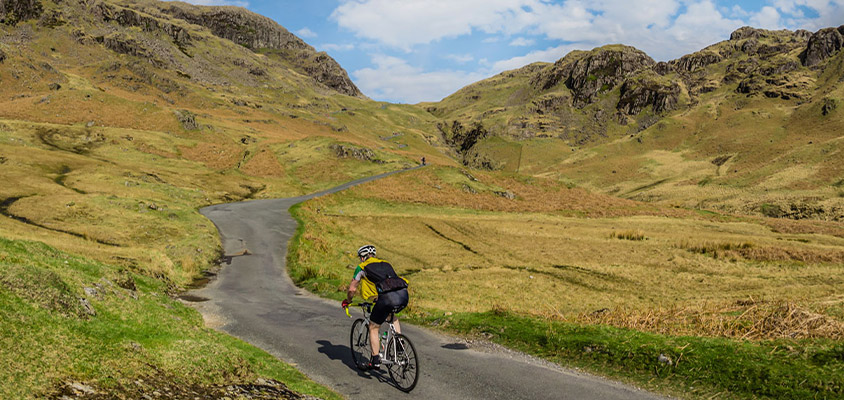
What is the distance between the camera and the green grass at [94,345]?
6.33 metres

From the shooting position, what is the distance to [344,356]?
12.5 m

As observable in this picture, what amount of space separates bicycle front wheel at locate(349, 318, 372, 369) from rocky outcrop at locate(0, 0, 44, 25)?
729 feet

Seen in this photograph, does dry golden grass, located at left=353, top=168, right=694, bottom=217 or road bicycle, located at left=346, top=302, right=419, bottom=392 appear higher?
dry golden grass, located at left=353, top=168, right=694, bottom=217

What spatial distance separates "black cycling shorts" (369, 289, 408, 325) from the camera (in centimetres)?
A: 966

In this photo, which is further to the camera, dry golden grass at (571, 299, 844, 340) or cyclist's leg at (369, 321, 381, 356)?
dry golden grass at (571, 299, 844, 340)

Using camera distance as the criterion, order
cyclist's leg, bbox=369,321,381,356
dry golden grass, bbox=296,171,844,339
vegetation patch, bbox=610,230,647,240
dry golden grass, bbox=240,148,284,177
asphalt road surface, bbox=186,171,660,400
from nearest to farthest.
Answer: asphalt road surface, bbox=186,171,660,400
cyclist's leg, bbox=369,321,381,356
dry golden grass, bbox=296,171,844,339
vegetation patch, bbox=610,230,647,240
dry golden grass, bbox=240,148,284,177

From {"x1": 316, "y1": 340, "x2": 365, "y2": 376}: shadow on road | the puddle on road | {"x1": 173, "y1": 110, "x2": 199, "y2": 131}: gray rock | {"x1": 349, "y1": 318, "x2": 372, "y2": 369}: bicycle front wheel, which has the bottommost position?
the puddle on road

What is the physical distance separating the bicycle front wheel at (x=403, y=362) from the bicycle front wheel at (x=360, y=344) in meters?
1.03

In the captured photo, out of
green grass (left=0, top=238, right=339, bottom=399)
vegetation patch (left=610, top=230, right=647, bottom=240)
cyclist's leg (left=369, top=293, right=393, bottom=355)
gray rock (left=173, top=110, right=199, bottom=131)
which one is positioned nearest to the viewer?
green grass (left=0, top=238, right=339, bottom=399)

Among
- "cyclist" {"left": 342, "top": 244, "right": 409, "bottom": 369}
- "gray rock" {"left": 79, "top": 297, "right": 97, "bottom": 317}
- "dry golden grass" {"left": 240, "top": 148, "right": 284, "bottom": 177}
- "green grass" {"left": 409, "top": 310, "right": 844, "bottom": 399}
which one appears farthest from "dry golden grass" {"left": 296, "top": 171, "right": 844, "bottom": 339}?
"dry golden grass" {"left": 240, "top": 148, "right": 284, "bottom": 177}

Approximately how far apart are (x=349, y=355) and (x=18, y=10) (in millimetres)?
229474

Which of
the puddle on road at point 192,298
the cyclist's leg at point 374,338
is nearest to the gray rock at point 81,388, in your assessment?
the cyclist's leg at point 374,338

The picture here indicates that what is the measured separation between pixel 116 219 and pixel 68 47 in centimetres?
17461

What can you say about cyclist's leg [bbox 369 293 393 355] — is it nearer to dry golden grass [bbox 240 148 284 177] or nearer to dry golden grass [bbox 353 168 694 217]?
dry golden grass [bbox 353 168 694 217]
